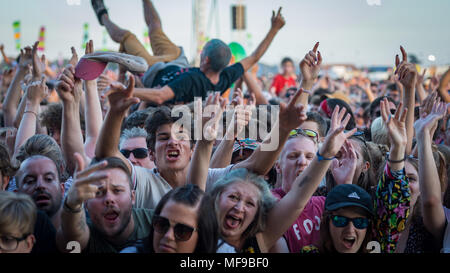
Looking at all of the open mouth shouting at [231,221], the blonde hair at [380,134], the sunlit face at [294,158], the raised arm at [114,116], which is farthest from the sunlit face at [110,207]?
the blonde hair at [380,134]

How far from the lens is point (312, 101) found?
23.1ft

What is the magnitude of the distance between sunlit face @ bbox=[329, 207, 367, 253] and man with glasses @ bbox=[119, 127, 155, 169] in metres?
1.59

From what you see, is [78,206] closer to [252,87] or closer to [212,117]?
[212,117]

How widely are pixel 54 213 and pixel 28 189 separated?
0.20 meters

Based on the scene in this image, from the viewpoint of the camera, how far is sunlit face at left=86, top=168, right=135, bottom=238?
2.41 meters

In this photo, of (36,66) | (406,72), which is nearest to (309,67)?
(406,72)

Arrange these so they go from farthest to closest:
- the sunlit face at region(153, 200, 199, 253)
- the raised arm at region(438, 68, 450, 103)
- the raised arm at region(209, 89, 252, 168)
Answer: the raised arm at region(438, 68, 450, 103) < the raised arm at region(209, 89, 252, 168) < the sunlit face at region(153, 200, 199, 253)

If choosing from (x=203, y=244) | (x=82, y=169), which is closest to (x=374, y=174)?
(x=203, y=244)

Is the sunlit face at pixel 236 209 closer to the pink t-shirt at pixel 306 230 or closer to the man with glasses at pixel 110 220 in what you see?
the pink t-shirt at pixel 306 230

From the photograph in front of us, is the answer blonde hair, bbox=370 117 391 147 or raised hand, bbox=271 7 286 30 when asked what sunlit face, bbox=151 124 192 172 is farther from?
raised hand, bbox=271 7 286 30

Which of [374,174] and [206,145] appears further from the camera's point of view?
[374,174]

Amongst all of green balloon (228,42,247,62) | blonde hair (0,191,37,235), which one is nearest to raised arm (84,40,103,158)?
blonde hair (0,191,37,235)

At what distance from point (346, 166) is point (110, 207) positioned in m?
1.50
